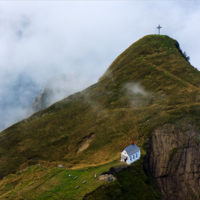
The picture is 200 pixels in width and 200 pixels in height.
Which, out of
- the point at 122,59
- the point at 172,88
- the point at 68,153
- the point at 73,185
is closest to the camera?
the point at 73,185

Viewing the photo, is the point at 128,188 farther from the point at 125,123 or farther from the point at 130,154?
the point at 125,123

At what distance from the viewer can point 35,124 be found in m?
83.7

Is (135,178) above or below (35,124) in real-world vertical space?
below

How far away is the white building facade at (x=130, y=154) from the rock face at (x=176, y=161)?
28.3ft

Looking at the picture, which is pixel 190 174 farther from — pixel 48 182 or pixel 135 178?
pixel 48 182

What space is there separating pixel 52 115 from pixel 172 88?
48.4 m

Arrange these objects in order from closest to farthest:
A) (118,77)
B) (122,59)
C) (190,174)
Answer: (190,174)
(118,77)
(122,59)

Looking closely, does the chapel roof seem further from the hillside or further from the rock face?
the rock face

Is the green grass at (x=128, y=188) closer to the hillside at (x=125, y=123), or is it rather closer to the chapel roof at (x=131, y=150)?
the chapel roof at (x=131, y=150)

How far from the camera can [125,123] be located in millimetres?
72875

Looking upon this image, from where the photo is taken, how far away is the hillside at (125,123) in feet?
213

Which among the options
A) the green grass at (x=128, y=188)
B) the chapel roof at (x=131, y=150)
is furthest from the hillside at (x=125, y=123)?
the green grass at (x=128, y=188)

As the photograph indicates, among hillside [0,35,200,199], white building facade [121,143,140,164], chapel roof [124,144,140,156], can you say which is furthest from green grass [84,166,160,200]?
hillside [0,35,200,199]

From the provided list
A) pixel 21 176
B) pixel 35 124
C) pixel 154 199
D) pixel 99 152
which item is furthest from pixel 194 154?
pixel 35 124
